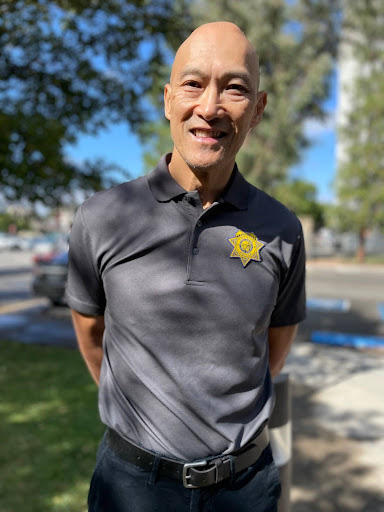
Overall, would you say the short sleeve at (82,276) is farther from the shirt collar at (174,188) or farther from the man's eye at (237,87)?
the man's eye at (237,87)

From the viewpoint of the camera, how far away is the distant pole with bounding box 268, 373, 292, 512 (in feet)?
7.82

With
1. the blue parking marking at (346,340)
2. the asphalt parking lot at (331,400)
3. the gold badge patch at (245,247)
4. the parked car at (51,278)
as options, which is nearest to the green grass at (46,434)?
the asphalt parking lot at (331,400)

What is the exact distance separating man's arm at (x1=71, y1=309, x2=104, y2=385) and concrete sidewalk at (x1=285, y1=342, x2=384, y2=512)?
2015 mm

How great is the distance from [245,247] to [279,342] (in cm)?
55

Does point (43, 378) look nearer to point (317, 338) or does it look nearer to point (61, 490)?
point (61, 490)

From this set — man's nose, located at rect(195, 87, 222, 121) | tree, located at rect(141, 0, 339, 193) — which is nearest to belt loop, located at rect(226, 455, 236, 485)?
man's nose, located at rect(195, 87, 222, 121)

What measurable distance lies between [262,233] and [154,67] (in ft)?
15.1

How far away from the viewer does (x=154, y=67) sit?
18.1 ft

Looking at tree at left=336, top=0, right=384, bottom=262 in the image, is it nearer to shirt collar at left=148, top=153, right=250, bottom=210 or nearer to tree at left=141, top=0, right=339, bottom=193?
tree at left=141, top=0, right=339, bottom=193

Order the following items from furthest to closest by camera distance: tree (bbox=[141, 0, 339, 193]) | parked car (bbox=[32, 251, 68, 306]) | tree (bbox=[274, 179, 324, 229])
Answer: tree (bbox=[274, 179, 324, 229]) → tree (bbox=[141, 0, 339, 193]) → parked car (bbox=[32, 251, 68, 306])

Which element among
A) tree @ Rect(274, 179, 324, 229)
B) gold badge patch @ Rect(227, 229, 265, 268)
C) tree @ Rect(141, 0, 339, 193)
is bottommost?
tree @ Rect(274, 179, 324, 229)

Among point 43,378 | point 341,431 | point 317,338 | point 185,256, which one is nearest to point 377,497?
point 341,431

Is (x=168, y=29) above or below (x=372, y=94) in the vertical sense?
below

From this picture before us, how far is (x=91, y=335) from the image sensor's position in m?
1.73
